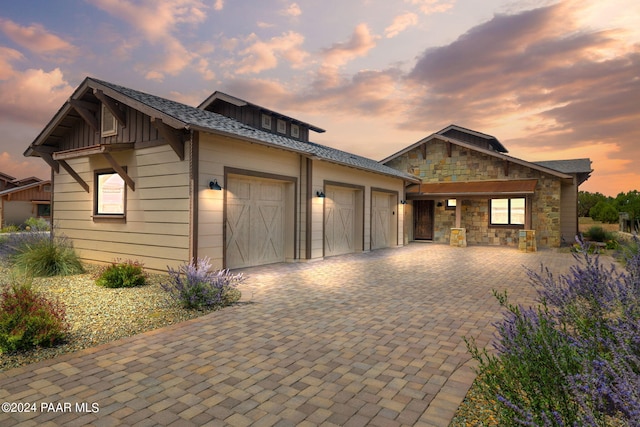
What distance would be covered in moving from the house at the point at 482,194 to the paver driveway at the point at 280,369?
39.0ft

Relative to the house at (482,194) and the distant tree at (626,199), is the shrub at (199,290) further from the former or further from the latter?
the distant tree at (626,199)

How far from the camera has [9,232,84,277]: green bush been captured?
27.0 feet

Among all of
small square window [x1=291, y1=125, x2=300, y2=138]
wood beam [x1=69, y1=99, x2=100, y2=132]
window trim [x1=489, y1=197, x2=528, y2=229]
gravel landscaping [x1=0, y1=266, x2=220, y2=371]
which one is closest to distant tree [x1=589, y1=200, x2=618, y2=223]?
window trim [x1=489, y1=197, x2=528, y2=229]

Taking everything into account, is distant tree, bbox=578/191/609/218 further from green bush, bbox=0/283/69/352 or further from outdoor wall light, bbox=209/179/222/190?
green bush, bbox=0/283/69/352

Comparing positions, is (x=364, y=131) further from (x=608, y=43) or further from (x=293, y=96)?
(x=608, y=43)

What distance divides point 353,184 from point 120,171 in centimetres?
818

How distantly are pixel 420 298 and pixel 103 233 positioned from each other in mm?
9440

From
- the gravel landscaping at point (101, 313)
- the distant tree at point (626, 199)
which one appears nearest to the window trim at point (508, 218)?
the gravel landscaping at point (101, 313)

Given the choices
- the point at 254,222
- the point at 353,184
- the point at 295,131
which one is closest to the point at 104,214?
the point at 254,222

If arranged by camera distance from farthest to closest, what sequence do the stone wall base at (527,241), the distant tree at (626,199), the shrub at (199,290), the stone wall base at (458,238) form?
the distant tree at (626,199)
the stone wall base at (458,238)
the stone wall base at (527,241)
the shrub at (199,290)

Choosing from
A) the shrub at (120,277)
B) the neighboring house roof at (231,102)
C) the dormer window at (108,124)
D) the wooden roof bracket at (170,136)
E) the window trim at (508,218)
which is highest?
the neighboring house roof at (231,102)

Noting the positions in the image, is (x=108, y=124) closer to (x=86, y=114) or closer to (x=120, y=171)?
(x=86, y=114)

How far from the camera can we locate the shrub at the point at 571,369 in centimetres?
178

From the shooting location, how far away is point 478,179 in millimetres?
18219
